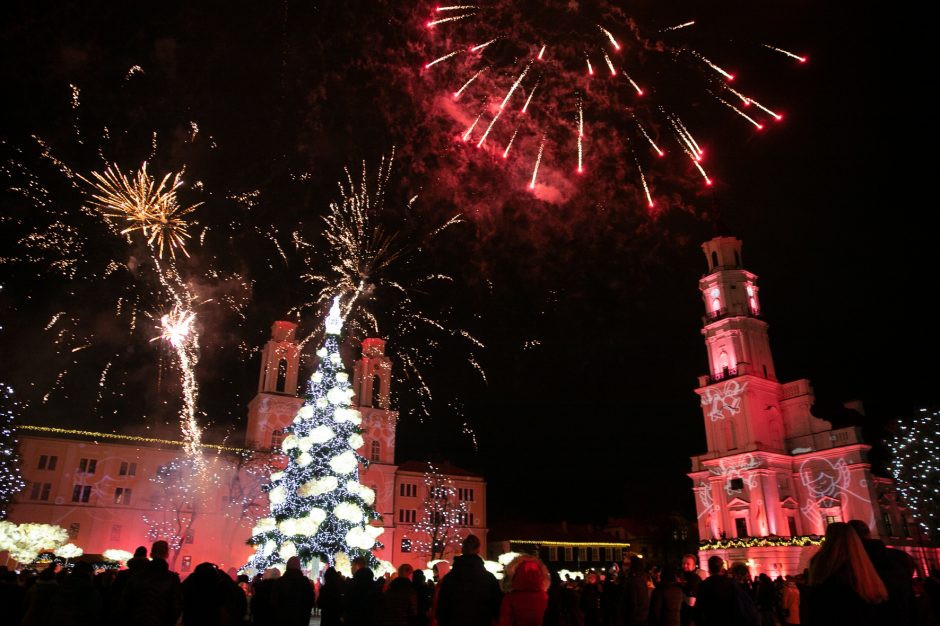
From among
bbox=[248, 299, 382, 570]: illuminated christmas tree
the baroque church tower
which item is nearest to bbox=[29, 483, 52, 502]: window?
bbox=[248, 299, 382, 570]: illuminated christmas tree

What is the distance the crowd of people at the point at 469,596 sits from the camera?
3.36 m

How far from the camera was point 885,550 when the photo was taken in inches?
139

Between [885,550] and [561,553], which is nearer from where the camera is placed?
[885,550]

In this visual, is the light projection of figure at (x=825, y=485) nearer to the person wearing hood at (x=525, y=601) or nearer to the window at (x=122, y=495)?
the person wearing hood at (x=525, y=601)

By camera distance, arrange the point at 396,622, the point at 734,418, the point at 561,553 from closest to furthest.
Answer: the point at 396,622
the point at 734,418
the point at 561,553

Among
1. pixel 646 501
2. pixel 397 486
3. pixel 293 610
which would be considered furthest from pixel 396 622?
pixel 646 501

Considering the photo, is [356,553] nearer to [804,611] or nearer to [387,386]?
[804,611]

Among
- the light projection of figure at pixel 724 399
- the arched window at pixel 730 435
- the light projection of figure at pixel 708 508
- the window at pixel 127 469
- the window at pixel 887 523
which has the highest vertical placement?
the light projection of figure at pixel 724 399

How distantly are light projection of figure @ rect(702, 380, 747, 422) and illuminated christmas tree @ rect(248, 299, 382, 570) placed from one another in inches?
1239

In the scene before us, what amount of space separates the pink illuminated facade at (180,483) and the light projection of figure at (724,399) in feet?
83.7

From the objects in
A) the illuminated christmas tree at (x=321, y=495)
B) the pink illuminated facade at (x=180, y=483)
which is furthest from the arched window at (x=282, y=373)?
the illuminated christmas tree at (x=321, y=495)

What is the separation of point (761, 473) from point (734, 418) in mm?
4449

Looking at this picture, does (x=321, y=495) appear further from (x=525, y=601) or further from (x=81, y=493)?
(x=81, y=493)

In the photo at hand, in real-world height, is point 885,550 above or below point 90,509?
below
